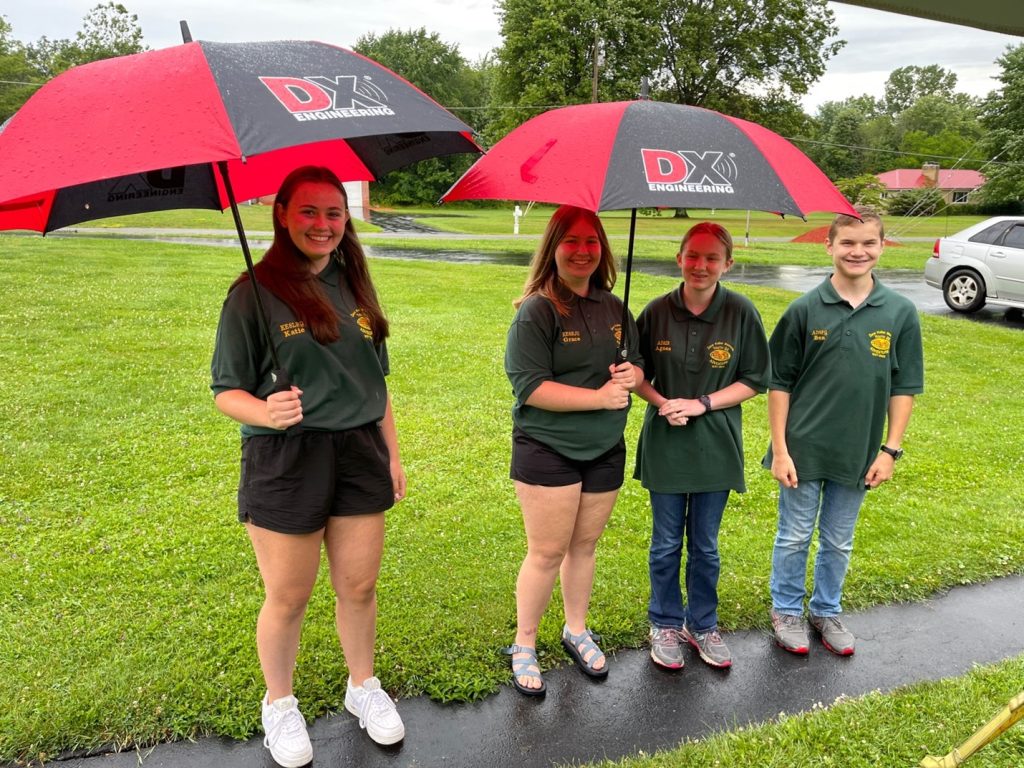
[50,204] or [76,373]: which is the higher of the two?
[50,204]

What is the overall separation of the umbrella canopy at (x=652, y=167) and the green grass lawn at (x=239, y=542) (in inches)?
78.3

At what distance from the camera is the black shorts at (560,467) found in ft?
9.35

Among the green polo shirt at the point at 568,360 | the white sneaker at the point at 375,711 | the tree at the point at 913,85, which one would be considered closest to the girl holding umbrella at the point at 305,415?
the white sneaker at the point at 375,711

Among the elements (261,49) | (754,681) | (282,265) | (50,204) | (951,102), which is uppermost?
(951,102)

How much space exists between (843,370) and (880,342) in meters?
0.19

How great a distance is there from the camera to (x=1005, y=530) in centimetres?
462

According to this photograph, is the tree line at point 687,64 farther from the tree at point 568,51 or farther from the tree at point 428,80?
the tree at point 428,80

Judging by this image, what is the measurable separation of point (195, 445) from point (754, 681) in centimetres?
431

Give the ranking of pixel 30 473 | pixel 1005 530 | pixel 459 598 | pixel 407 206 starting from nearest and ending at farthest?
pixel 459 598 < pixel 1005 530 < pixel 30 473 < pixel 407 206

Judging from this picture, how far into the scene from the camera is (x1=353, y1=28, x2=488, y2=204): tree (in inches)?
2158

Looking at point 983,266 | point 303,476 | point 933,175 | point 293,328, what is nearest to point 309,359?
point 293,328

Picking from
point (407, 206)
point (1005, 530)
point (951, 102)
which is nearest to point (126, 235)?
point (1005, 530)

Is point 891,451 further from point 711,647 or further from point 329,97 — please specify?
point 329,97

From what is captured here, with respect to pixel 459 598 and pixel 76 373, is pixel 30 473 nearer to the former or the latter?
pixel 76 373
